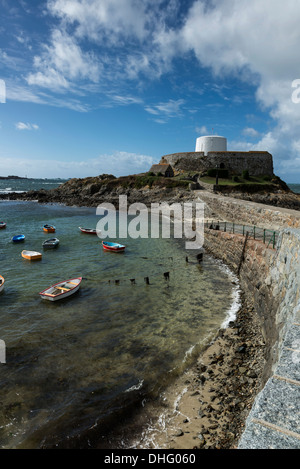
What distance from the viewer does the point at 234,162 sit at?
63344mm

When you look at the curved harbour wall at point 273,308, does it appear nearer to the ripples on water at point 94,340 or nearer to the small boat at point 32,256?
the ripples on water at point 94,340

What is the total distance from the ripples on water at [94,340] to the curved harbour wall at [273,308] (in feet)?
6.68

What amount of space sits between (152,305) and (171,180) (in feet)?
160

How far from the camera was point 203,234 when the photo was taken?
2878 centimetres

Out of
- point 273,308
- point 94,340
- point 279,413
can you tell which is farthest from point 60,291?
point 279,413

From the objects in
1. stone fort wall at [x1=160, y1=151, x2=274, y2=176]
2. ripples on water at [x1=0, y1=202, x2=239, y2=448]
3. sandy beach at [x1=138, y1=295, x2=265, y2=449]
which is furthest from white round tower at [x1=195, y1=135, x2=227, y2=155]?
sandy beach at [x1=138, y1=295, x2=265, y2=449]

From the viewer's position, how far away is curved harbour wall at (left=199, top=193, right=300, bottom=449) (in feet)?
10.0

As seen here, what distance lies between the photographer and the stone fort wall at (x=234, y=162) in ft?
203

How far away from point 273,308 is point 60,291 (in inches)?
442

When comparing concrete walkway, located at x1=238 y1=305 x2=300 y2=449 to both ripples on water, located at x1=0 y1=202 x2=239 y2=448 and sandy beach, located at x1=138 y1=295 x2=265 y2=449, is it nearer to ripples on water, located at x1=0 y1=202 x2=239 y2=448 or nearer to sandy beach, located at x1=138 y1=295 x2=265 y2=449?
sandy beach, located at x1=138 y1=295 x2=265 y2=449

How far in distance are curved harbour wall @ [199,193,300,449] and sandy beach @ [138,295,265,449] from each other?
0.71 meters
